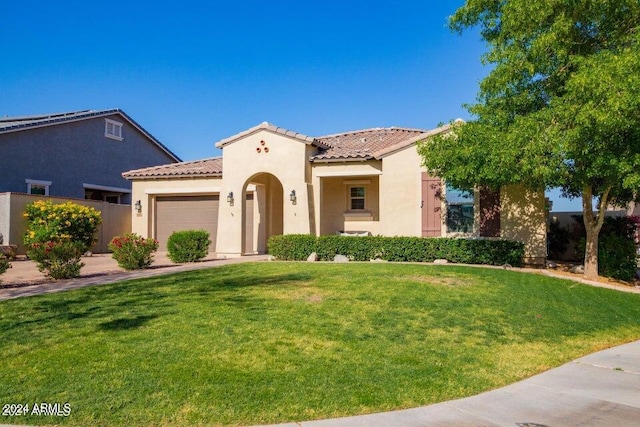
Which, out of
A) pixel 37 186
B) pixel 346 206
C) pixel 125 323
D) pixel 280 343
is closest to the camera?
pixel 280 343

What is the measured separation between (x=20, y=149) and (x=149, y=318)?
69.6ft

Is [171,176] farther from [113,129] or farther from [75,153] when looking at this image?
[113,129]

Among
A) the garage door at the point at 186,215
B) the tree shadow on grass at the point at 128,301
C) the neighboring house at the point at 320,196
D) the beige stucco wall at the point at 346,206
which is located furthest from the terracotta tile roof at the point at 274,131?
the tree shadow on grass at the point at 128,301

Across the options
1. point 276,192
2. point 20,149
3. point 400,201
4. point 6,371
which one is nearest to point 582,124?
point 400,201

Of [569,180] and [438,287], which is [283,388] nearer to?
[438,287]

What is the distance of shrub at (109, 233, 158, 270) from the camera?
14492 mm

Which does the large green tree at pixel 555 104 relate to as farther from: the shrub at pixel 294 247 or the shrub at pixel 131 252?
the shrub at pixel 131 252

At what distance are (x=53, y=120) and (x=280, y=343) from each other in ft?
78.6

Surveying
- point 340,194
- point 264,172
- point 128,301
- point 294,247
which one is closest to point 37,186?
point 264,172

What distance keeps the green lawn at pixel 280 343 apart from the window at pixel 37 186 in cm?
1739

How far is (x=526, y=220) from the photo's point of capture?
16.6 m

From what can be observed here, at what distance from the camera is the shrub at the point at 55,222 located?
64.8 ft

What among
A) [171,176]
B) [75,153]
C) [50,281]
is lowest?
[50,281]

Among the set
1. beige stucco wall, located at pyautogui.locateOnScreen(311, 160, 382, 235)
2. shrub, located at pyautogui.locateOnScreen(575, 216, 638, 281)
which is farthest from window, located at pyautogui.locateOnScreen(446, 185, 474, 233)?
shrub, located at pyautogui.locateOnScreen(575, 216, 638, 281)
